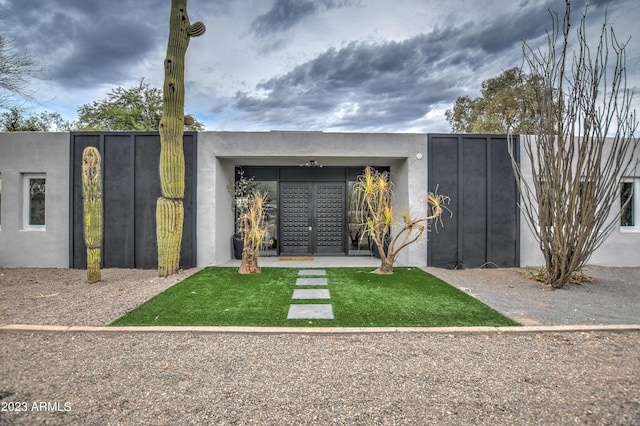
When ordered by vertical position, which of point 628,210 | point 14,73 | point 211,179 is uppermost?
point 14,73

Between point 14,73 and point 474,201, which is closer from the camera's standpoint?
point 474,201

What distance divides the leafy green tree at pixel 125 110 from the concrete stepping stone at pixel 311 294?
18276 mm

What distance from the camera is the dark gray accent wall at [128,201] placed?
724 centimetres

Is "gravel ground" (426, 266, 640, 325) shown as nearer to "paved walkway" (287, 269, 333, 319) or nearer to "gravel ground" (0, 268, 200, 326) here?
"paved walkway" (287, 269, 333, 319)

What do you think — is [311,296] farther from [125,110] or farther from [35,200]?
[125,110]

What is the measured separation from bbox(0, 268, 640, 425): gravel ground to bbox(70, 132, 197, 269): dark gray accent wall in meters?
3.39

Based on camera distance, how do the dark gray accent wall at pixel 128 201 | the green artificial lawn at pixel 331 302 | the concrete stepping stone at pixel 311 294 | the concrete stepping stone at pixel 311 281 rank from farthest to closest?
the dark gray accent wall at pixel 128 201, the concrete stepping stone at pixel 311 281, the concrete stepping stone at pixel 311 294, the green artificial lawn at pixel 331 302

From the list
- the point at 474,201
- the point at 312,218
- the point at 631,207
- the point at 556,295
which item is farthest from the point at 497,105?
the point at 556,295

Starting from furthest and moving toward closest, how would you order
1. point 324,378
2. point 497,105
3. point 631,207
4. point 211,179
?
1. point 497,105
2. point 631,207
3. point 211,179
4. point 324,378

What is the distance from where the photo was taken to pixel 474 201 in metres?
7.45

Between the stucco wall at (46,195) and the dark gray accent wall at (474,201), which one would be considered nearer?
the stucco wall at (46,195)

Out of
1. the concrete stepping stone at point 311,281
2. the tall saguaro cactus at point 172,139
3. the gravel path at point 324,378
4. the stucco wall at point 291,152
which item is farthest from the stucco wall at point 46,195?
the concrete stepping stone at point 311,281

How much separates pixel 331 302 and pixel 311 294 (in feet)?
1.78

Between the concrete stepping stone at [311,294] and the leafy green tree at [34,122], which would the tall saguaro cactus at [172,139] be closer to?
the concrete stepping stone at [311,294]
